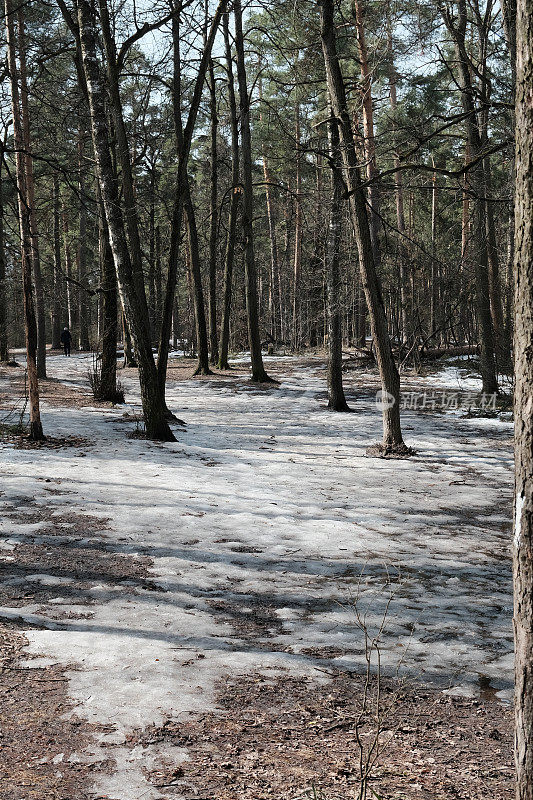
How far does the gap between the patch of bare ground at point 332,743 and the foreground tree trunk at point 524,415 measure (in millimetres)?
495

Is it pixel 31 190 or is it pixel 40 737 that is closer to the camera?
pixel 40 737

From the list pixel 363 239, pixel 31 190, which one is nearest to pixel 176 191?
pixel 363 239

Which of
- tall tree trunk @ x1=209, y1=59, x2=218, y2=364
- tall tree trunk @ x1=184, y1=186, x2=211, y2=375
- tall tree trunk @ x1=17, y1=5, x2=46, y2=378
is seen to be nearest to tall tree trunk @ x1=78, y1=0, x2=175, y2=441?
tall tree trunk @ x1=17, y1=5, x2=46, y2=378

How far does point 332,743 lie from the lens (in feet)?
10.0

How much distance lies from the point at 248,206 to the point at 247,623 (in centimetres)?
1456

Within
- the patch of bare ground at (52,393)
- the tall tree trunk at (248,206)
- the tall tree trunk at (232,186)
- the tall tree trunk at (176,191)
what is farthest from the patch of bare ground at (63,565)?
the tall tree trunk at (232,186)

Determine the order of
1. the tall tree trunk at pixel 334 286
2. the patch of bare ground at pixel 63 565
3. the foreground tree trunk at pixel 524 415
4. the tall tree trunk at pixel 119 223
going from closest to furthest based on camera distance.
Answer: the foreground tree trunk at pixel 524 415 < the patch of bare ground at pixel 63 565 < the tall tree trunk at pixel 119 223 < the tall tree trunk at pixel 334 286

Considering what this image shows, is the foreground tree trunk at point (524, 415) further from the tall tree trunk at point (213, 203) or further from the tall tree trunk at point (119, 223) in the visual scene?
the tall tree trunk at point (213, 203)

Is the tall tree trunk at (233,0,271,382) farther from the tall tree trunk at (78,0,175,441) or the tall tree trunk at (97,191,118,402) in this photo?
the tall tree trunk at (78,0,175,441)

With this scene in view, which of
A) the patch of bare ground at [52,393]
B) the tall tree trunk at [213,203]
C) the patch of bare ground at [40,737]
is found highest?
the tall tree trunk at [213,203]

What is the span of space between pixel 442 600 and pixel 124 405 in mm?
10274

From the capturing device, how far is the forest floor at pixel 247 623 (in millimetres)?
2838

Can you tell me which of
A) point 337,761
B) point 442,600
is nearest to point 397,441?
point 442,600

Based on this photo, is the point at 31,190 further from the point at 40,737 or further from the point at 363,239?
the point at 40,737
